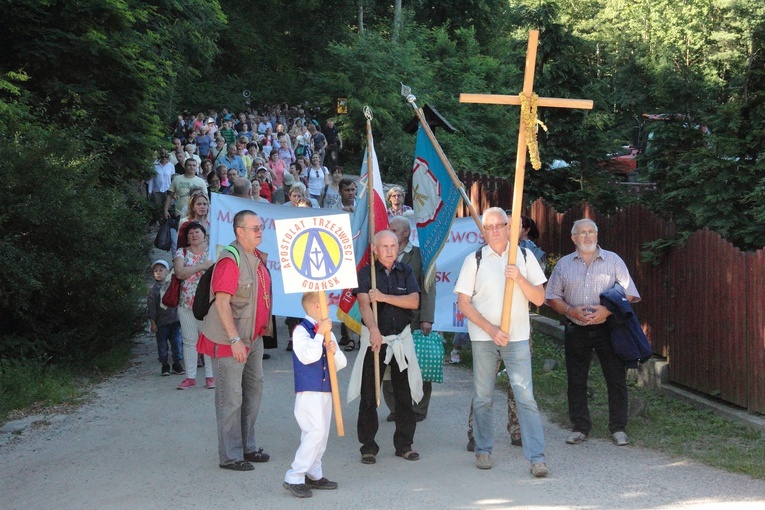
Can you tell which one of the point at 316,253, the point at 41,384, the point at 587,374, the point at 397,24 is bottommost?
the point at 41,384

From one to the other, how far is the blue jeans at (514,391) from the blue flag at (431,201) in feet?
3.54

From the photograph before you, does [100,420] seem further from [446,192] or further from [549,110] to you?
[549,110]

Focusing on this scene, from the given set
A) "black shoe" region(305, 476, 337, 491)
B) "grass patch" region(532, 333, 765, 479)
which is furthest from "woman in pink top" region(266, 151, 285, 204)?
"black shoe" region(305, 476, 337, 491)

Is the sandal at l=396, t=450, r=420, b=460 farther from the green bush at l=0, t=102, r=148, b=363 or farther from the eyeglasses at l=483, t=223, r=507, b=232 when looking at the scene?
the green bush at l=0, t=102, r=148, b=363

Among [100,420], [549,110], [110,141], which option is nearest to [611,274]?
[100,420]

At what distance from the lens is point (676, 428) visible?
26.9 feet

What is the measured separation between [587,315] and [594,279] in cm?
31

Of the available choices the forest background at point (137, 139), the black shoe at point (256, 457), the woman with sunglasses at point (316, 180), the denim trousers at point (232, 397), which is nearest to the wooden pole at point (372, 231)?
the denim trousers at point (232, 397)

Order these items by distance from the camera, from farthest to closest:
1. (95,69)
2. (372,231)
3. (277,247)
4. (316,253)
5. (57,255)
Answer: (95,69) → (277,247) → (57,255) → (372,231) → (316,253)

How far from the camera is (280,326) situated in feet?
44.6

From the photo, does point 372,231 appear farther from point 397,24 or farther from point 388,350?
point 397,24

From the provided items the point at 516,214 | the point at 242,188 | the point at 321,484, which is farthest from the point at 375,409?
the point at 242,188

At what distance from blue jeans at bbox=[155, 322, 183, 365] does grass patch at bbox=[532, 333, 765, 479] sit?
394cm

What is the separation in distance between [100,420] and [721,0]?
19.3 metres
